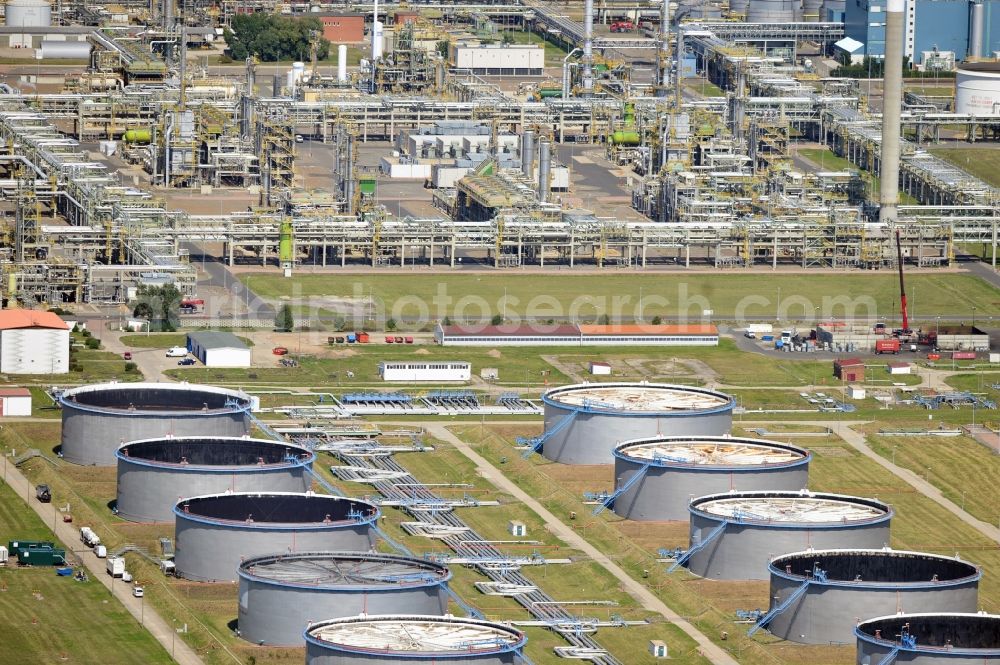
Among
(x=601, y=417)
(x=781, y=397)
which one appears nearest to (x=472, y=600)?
(x=601, y=417)

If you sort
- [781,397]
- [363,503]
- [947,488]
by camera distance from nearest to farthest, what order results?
1. [363,503]
2. [947,488]
3. [781,397]

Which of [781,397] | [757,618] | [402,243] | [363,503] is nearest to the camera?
[757,618]

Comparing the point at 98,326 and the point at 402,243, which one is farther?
the point at 402,243

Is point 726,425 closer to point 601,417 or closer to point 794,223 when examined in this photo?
point 601,417

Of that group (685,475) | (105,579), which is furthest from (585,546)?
(105,579)

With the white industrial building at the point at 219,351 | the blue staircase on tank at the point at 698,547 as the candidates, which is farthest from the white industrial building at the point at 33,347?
the blue staircase on tank at the point at 698,547

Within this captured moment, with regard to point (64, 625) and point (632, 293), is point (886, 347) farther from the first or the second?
point (64, 625)
